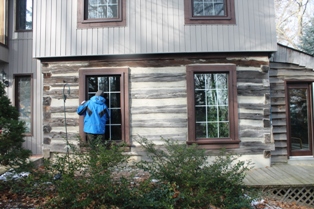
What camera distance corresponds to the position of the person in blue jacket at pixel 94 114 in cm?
588

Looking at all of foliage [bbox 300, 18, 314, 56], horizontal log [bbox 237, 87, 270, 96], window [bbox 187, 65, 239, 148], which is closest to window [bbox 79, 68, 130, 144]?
window [bbox 187, 65, 239, 148]

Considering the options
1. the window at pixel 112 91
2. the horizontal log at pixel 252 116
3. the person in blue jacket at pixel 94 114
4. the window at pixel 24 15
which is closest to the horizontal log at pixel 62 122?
the window at pixel 112 91

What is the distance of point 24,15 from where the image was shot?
844cm

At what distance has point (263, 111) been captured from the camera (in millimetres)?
6297

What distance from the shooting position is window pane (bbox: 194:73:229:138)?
630 cm

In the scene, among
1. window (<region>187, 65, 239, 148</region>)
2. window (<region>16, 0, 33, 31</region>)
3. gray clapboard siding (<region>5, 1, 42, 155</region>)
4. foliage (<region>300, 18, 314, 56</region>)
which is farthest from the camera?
foliage (<region>300, 18, 314, 56</region>)

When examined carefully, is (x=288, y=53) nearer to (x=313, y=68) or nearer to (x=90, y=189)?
(x=313, y=68)

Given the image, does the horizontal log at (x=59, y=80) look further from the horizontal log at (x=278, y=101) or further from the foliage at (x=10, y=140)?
the horizontal log at (x=278, y=101)

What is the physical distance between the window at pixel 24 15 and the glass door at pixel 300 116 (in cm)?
810

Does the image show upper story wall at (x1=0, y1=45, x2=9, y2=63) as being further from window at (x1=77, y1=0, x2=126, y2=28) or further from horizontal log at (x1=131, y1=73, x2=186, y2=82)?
horizontal log at (x1=131, y1=73, x2=186, y2=82)

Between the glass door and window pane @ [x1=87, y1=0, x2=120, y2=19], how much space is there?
5.04 m

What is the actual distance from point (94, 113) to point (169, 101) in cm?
178

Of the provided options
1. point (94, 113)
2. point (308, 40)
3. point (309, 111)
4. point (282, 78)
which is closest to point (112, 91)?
point (94, 113)

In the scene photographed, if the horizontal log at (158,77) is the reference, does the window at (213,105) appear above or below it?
below
